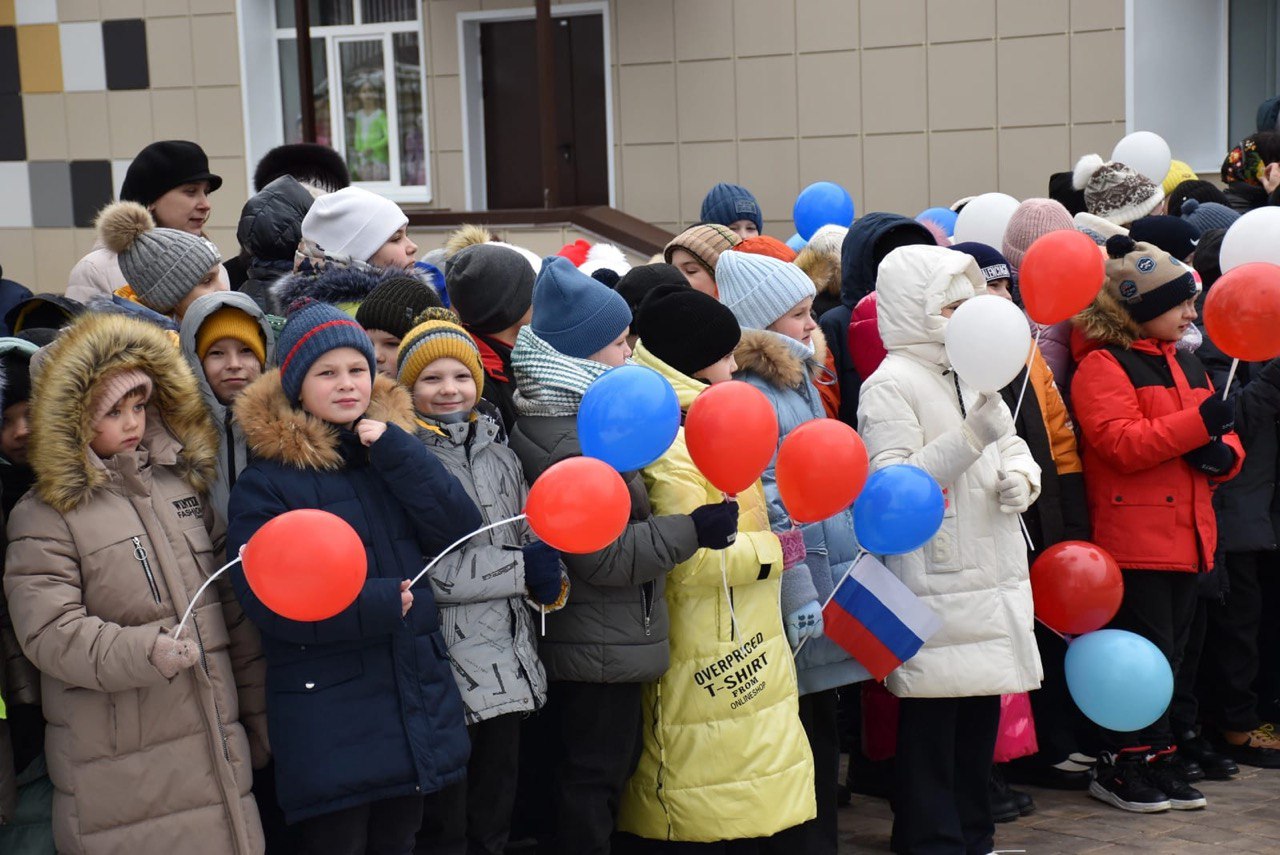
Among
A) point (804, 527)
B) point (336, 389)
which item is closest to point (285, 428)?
point (336, 389)

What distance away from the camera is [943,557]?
13.6ft

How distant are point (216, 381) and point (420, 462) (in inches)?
28.8

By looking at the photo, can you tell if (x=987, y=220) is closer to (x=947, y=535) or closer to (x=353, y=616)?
(x=947, y=535)

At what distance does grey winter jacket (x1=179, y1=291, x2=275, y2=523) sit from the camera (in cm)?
353

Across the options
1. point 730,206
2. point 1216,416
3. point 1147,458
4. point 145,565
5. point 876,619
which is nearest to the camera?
point 145,565

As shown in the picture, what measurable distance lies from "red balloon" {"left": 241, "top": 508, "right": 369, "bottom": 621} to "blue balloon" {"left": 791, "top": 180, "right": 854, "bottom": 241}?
15.2 feet

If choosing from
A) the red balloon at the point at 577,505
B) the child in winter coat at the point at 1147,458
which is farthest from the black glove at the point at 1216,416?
the red balloon at the point at 577,505

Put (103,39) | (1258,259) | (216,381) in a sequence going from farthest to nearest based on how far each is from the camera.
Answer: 1. (103,39)
2. (1258,259)
3. (216,381)

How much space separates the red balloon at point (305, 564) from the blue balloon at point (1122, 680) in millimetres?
2410

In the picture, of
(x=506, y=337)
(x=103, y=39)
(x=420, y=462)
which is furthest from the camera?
(x=103, y=39)

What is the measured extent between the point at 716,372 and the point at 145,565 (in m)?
1.55

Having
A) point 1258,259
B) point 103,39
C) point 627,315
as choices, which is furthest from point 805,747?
point 103,39

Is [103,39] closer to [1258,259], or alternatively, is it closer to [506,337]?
[506,337]

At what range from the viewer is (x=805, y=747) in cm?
390
